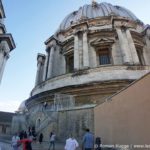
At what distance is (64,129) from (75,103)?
329 cm

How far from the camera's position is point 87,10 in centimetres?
3084

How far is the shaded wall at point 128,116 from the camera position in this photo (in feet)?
22.1

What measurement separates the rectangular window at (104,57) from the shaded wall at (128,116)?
1297 centimetres

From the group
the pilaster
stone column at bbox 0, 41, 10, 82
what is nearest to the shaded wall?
stone column at bbox 0, 41, 10, 82

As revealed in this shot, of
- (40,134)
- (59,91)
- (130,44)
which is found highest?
(130,44)

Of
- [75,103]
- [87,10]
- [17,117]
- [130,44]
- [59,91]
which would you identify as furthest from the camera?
[87,10]

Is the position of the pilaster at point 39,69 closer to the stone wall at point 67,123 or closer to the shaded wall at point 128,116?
the stone wall at point 67,123

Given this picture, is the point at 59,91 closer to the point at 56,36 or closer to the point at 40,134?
the point at 40,134

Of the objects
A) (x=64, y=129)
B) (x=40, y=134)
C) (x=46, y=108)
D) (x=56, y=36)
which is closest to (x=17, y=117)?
(x=46, y=108)

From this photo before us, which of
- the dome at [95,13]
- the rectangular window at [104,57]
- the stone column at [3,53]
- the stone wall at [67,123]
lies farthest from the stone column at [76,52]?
the stone column at [3,53]

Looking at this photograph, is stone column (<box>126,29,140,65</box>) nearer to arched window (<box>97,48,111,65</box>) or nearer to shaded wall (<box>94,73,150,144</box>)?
arched window (<box>97,48,111,65</box>)

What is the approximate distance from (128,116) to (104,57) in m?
16.4

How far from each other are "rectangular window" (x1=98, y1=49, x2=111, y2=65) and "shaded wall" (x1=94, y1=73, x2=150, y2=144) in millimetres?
12974

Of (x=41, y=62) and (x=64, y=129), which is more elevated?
(x=41, y=62)
